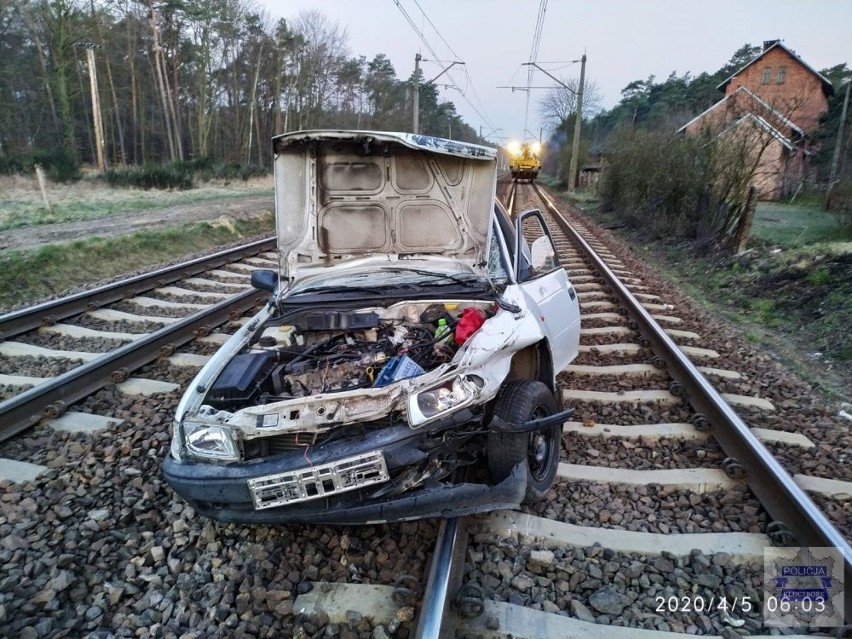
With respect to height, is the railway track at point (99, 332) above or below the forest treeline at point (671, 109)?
below

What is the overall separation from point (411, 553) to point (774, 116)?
14.0 meters

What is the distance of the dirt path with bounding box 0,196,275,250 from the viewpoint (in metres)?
11.0

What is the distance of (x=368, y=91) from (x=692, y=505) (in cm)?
5496

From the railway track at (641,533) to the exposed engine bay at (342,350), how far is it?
0.98m

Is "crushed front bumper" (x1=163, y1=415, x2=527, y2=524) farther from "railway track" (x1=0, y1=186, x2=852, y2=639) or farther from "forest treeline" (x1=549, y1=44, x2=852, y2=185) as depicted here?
"forest treeline" (x1=549, y1=44, x2=852, y2=185)

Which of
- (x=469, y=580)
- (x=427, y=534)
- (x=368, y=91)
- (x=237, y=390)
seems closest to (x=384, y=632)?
(x=469, y=580)

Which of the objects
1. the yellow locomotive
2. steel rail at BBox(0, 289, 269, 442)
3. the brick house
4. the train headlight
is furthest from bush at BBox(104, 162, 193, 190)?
steel rail at BBox(0, 289, 269, 442)

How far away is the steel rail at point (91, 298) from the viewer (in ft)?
19.4

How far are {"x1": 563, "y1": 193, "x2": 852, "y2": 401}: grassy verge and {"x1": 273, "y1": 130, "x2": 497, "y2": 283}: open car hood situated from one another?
3.65 m

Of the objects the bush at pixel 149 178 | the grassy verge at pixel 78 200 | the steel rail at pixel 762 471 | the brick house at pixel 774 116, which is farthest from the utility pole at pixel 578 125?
the steel rail at pixel 762 471

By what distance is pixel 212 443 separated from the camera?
2.71 metres

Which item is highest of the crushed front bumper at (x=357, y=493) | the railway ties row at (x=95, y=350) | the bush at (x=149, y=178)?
the bush at (x=149, y=178)

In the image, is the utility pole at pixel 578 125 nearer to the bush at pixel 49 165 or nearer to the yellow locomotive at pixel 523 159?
the yellow locomotive at pixel 523 159

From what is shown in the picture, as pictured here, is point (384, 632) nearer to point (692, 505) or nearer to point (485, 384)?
point (485, 384)
